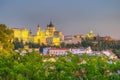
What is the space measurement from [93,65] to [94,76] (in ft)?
1.54

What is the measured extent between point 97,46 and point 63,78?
97514 mm

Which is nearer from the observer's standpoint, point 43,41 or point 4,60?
point 4,60

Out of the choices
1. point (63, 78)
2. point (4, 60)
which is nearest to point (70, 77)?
point (63, 78)

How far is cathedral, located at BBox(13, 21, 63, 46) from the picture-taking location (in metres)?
120

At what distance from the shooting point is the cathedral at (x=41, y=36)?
393 ft

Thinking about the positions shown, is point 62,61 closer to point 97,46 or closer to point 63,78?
point 63,78

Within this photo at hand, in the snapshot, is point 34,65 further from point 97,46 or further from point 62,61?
point 97,46

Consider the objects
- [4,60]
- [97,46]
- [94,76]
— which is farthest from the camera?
[97,46]

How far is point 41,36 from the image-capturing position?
422 ft

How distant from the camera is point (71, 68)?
12445mm

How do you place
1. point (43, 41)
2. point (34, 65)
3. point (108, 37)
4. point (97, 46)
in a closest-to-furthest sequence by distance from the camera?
point (34, 65)
point (97, 46)
point (43, 41)
point (108, 37)

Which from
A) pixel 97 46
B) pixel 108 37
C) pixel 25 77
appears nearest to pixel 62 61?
pixel 25 77

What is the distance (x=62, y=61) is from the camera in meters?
13.4

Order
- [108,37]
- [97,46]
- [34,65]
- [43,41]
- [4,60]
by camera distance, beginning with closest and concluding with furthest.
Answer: [34,65], [4,60], [97,46], [43,41], [108,37]
